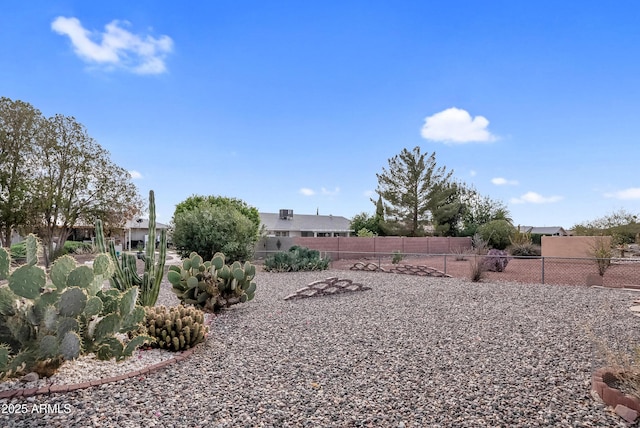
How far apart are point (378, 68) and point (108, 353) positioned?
37.3 ft

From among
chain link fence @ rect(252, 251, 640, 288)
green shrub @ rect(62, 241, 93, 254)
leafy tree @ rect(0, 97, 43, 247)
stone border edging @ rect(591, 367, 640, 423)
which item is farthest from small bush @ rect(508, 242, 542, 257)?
green shrub @ rect(62, 241, 93, 254)

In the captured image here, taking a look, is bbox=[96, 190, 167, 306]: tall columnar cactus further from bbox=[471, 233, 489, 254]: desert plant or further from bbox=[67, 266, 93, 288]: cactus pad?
bbox=[471, 233, 489, 254]: desert plant

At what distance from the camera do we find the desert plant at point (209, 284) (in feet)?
28.6

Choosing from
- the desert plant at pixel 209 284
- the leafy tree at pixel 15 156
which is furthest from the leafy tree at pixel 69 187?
the desert plant at pixel 209 284

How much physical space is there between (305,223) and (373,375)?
152 ft

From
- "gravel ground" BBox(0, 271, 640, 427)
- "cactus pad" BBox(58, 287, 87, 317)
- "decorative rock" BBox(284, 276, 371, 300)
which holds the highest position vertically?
"cactus pad" BBox(58, 287, 87, 317)

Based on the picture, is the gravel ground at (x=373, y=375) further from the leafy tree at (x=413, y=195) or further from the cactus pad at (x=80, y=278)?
the leafy tree at (x=413, y=195)

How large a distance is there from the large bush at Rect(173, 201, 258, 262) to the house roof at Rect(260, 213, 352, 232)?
27884 mm

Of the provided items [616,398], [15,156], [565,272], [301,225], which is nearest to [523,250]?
[565,272]

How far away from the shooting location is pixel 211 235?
727 inches

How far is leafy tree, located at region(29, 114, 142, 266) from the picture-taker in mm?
22219

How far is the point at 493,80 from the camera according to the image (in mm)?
12672

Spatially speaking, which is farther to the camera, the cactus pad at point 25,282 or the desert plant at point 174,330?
the desert plant at point 174,330

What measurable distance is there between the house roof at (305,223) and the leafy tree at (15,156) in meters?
26.8
